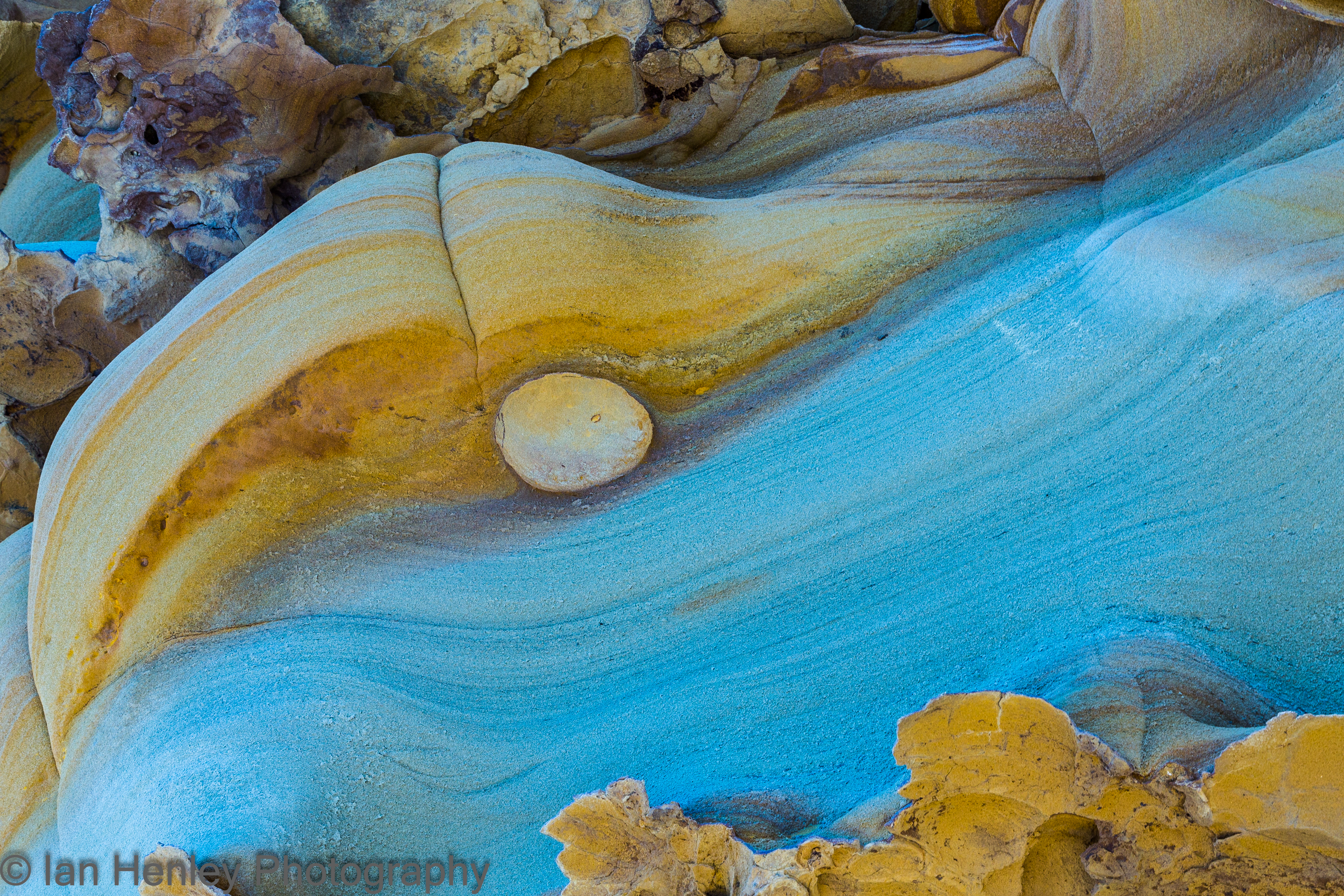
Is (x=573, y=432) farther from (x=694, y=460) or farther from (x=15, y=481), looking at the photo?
(x=15, y=481)

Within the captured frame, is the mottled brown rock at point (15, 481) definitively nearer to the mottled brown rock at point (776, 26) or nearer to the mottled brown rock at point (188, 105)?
the mottled brown rock at point (188, 105)

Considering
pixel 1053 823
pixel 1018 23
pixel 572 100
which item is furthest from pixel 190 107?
pixel 1053 823

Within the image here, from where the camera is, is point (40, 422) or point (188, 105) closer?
point (188, 105)

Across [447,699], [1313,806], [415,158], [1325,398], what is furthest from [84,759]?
[1325,398]

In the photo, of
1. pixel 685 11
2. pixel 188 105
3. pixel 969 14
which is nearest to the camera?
pixel 188 105

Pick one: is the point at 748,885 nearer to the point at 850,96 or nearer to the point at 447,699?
the point at 447,699

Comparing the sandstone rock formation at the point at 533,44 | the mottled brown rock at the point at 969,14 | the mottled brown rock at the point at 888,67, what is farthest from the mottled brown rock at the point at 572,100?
the mottled brown rock at the point at 969,14
